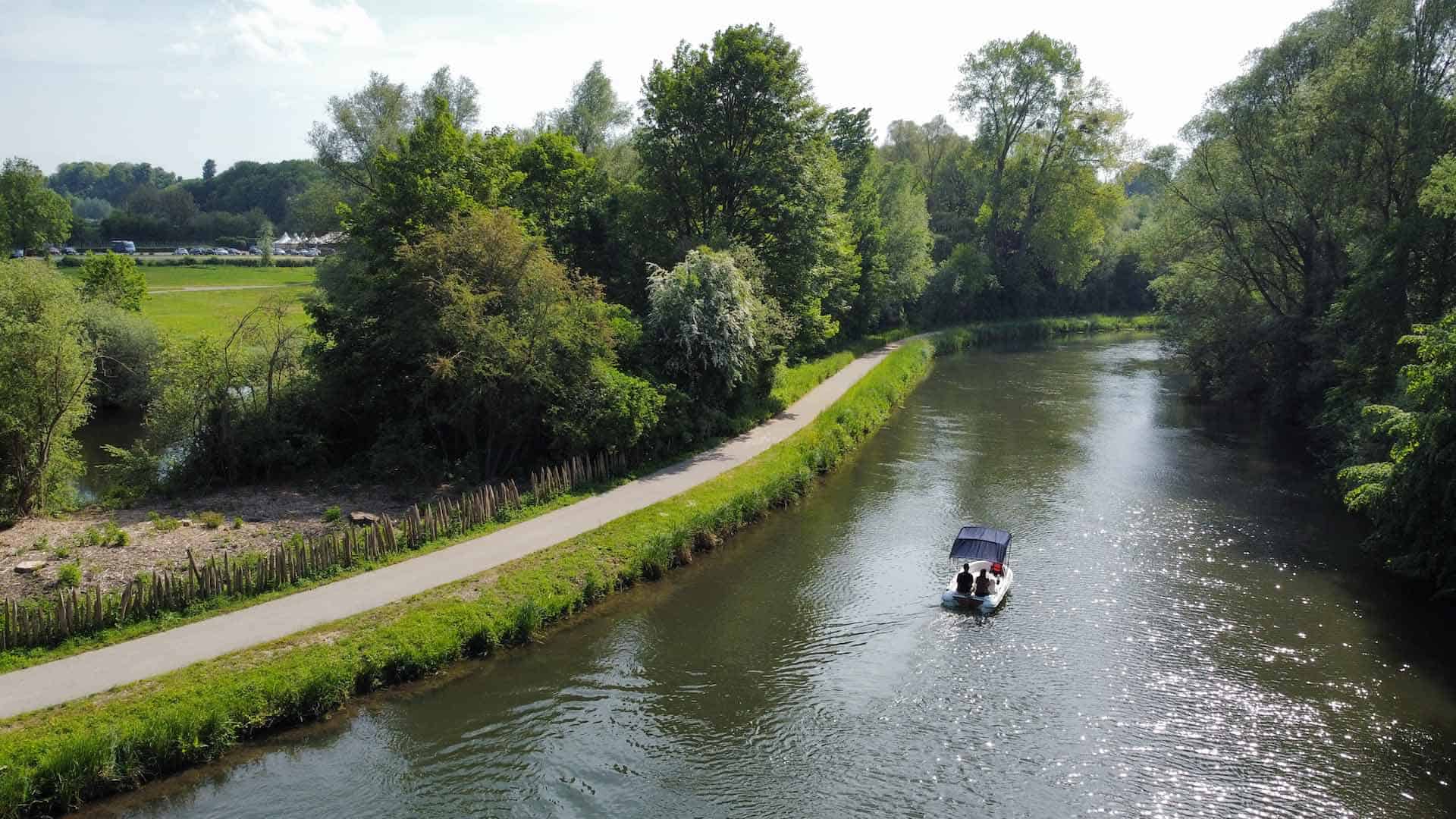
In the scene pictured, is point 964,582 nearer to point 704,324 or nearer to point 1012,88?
point 704,324

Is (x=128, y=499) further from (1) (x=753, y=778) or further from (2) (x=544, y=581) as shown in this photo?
(1) (x=753, y=778)

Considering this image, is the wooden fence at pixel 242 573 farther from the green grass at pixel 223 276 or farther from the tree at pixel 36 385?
the green grass at pixel 223 276

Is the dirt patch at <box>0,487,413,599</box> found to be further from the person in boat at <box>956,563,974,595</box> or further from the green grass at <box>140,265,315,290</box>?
the green grass at <box>140,265,315,290</box>

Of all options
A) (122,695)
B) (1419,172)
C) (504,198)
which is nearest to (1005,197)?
(1419,172)

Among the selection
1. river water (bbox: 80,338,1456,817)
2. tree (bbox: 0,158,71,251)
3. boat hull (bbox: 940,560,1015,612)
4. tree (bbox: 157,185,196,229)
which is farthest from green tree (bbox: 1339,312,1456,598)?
tree (bbox: 157,185,196,229)

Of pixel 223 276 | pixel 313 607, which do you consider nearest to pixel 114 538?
pixel 313 607
